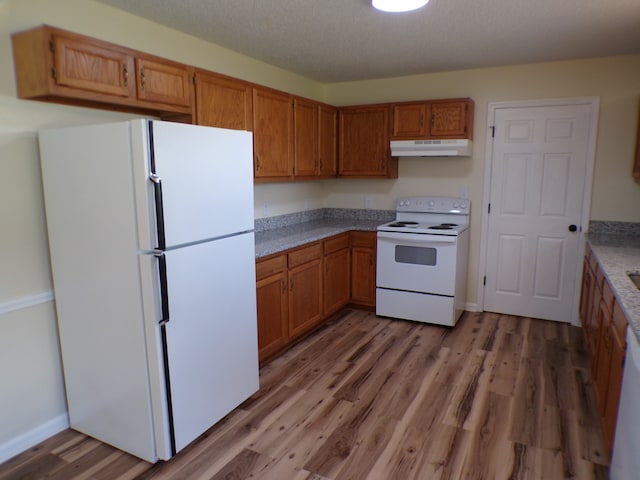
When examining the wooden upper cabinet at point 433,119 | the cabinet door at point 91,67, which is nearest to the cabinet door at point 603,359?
the wooden upper cabinet at point 433,119

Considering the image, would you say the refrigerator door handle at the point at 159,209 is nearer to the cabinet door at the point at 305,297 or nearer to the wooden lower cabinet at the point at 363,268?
the cabinet door at the point at 305,297

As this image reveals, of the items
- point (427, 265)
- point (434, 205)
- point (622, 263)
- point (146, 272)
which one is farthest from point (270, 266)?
point (622, 263)

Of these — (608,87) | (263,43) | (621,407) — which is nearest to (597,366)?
(621,407)

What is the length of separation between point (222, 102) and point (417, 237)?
2.08m

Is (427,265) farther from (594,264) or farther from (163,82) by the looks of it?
(163,82)

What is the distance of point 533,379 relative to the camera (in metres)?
3.03

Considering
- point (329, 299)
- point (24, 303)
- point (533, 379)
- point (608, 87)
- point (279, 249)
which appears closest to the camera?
point (24, 303)

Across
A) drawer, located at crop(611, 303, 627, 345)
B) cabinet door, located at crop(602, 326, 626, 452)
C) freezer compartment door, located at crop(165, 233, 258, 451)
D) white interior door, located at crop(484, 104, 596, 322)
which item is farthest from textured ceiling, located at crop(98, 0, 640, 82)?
cabinet door, located at crop(602, 326, 626, 452)

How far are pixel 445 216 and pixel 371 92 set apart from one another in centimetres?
155

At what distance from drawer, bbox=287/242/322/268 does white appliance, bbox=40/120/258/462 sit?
95cm

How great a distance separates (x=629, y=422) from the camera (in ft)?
5.42

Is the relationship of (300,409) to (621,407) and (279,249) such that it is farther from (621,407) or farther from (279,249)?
(621,407)

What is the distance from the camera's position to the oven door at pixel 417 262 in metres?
3.91

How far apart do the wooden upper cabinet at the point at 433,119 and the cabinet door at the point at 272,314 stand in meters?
1.96
